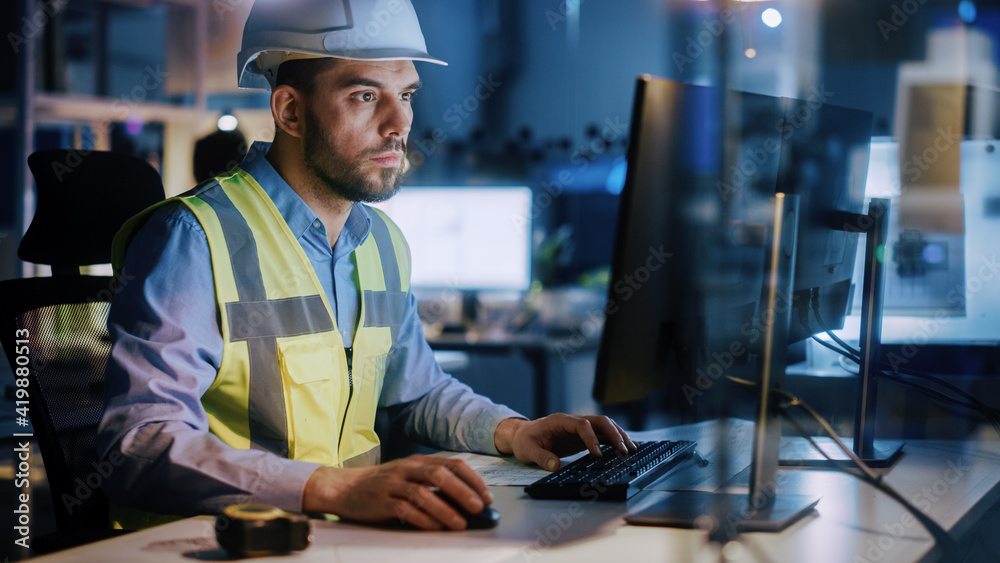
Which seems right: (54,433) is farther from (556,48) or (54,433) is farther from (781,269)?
(556,48)

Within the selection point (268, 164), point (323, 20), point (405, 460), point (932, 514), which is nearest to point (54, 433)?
point (268, 164)

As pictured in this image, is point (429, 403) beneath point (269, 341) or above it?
beneath

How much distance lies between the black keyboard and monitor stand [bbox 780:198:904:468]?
0.22 metres

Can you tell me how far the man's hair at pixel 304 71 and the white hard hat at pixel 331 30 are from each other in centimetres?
1

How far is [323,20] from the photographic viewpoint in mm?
1437

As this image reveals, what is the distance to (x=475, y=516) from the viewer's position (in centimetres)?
99

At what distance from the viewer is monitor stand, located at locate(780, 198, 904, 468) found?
133cm

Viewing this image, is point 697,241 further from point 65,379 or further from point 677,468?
point 65,379

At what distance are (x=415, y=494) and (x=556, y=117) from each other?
3.74 m

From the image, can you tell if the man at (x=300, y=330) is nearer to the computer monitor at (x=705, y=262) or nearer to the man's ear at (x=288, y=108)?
the man's ear at (x=288, y=108)

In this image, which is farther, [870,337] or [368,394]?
[368,394]

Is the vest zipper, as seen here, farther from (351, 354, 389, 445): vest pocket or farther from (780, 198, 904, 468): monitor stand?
(780, 198, 904, 468): monitor stand

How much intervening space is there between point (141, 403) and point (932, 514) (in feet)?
3.34

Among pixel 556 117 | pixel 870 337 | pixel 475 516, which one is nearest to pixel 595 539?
pixel 475 516
